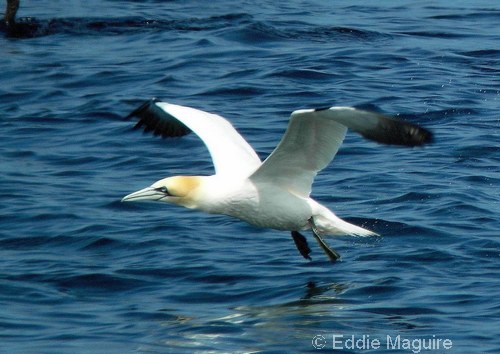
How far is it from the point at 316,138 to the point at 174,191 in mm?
1142

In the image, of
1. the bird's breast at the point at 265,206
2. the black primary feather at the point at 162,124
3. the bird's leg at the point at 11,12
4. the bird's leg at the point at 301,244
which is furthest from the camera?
the bird's leg at the point at 11,12

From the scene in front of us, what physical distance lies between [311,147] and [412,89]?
301 inches

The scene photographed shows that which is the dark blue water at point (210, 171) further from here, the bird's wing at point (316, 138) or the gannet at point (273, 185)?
the bird's wing at point (316, 138)

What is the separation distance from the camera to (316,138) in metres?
9.78

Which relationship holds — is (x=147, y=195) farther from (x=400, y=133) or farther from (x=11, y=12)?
(x=11, y=12)

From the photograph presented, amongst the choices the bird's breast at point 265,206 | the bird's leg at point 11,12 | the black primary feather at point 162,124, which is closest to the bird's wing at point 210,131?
the black primary feather at point 162,124

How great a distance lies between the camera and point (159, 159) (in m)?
14.6

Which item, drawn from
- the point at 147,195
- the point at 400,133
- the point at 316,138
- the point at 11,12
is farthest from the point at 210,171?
the point at 11,12

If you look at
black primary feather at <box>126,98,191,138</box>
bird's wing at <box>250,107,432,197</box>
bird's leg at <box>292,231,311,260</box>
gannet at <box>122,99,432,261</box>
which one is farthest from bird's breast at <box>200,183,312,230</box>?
black primary feather at <box>126,98,191,138</box>

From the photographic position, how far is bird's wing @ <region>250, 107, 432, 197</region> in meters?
9.03

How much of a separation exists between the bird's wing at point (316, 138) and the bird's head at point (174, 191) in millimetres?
476

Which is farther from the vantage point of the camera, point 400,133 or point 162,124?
point 162,124

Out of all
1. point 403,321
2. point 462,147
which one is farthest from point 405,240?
point 462,147

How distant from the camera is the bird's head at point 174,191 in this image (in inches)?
396
